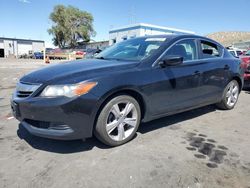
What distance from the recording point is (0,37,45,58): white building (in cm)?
6431

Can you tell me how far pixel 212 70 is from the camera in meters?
4.72

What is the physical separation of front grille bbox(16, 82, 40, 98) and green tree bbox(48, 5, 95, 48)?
Result: 2459 inches

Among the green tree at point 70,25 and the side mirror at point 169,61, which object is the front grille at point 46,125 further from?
the green tree at point 70,25

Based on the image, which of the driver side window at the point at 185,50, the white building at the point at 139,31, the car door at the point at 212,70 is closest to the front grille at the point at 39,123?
the driver side window at the point at 185,50

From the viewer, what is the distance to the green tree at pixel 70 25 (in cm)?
6281

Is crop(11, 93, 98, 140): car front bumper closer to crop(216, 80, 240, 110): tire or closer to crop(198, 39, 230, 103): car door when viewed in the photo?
crop(198, 39, 230, 103): car door

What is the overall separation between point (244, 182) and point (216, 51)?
126 inches

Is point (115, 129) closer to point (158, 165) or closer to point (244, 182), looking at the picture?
point (158, 165)

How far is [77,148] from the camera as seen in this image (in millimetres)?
3410

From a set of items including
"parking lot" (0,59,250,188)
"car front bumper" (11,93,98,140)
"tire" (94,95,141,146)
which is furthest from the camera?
"tire" (94,95,141,146)

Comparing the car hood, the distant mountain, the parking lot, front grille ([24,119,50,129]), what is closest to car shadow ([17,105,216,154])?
the parking lot

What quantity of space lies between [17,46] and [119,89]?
71598 millimetres

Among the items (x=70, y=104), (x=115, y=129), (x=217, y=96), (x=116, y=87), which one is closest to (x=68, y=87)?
(x=70, y=104)

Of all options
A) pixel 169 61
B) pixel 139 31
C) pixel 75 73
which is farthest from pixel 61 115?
pixel 139 31
